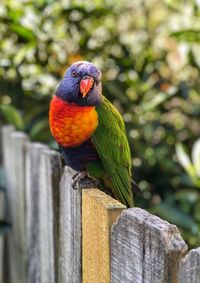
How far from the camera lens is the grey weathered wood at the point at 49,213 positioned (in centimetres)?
263

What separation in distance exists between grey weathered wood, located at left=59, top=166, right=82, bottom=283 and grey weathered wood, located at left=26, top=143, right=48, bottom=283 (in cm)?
44

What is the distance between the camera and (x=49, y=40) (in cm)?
409

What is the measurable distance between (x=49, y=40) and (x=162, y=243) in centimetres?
278

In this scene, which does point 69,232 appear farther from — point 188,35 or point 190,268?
point 188,35

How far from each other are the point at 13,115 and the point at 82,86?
1.11 metres

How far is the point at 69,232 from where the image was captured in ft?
7.57

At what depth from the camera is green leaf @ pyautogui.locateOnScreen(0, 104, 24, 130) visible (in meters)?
3.73

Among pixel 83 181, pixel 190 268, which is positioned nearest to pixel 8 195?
pixel 83 181

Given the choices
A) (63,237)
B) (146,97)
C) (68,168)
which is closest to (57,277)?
(63,237)

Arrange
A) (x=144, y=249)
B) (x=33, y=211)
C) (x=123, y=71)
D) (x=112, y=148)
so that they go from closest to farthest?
(x=144, y=249) < (x=112, y=148) < (x=33, y=211) < (x=123, y=71)

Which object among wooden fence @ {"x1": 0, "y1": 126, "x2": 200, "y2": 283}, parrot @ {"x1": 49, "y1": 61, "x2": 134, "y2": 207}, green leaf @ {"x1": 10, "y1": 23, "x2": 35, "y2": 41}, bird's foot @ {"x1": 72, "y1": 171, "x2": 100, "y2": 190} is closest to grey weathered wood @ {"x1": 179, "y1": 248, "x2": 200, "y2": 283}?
wooden fence @ {"x1": 0, "y1": 126, "x2": 200, "y2": 283}

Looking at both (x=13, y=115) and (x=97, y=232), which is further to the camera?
(x=13, y=115)

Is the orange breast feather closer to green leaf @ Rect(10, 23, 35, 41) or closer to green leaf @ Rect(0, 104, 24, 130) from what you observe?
green leaf @ Rect(0, 104, 24, 130)

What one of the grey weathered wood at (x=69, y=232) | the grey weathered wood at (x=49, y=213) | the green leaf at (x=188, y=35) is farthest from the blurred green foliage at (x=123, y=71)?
the grey weathered wood at (x=69, y=232)
